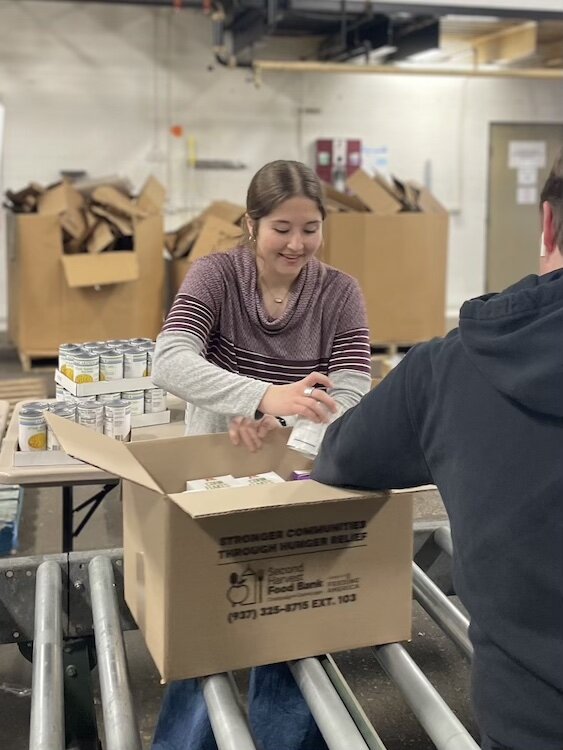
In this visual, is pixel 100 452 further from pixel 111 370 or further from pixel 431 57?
pixel 431 57

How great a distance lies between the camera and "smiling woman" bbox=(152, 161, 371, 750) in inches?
65.7

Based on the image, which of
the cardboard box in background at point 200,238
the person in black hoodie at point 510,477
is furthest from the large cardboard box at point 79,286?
the person in black hoodie at point 510,477

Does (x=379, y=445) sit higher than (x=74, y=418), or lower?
higher

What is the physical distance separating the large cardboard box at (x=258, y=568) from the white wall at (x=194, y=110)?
6271 mm

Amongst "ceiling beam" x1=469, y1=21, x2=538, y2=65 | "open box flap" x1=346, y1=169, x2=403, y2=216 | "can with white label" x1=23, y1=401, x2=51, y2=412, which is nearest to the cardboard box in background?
"open box flap" x1=346, y1=169, x2=403, y2=216

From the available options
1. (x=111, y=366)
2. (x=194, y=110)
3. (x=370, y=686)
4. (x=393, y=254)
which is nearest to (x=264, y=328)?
(x=111, y=366)

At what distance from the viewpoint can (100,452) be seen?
4.10 feet

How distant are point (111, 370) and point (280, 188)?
0.98 meters

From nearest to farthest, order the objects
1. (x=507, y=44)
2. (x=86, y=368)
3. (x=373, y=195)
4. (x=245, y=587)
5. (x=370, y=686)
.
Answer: (x=245, y=587) < (x=370, y=686) < (x=86, y=368) < (x=373, y=195) < (x=507, y=44)

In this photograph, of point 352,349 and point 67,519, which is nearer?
point 352,349

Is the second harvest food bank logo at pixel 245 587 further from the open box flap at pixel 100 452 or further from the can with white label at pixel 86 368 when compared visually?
the can with white label at pixel 86 368


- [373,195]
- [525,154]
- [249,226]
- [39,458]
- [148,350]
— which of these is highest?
[525,154]

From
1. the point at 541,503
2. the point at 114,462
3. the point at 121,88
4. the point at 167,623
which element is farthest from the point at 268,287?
the point at 121,88

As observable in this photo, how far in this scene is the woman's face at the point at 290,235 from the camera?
5.72 feet
